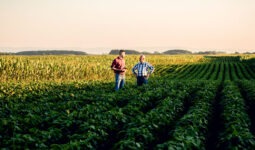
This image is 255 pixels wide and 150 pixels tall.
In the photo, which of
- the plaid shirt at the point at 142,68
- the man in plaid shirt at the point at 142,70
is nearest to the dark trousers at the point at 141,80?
the man in plaid shirt at the point at 142,70

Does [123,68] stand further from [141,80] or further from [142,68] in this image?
[141,80]

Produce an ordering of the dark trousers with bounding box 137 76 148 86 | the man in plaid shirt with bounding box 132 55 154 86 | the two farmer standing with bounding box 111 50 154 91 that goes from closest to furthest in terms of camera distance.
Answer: the two farmer standing with bounding box 111 50 154 91 → the man in plaid shirt with bounding box 132 55 154 86 → the dark trousers with bounding box 137 76 148 86

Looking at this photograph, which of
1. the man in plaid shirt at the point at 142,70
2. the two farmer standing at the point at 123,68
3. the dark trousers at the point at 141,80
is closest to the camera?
the two farmer standing at the point at 123,68

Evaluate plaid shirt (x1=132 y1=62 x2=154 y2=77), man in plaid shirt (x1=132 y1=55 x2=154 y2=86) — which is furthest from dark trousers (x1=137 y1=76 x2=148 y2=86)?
plaid shirt (x1=132 y1=62 x2=154 y2=77)

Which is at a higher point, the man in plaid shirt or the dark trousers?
the man in plaid shirt

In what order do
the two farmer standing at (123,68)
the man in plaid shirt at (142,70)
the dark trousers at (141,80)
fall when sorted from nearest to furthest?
the two farmer standing at (123,68)
the man in plaid shirt at (142,70)
the dark trousers at (141,80)

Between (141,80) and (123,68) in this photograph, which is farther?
(141,80)

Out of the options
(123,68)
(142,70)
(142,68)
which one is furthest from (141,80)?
(123,68)

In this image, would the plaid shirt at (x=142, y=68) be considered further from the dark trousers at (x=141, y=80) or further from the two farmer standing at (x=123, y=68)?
the dark trousers at (x=141, y=80)

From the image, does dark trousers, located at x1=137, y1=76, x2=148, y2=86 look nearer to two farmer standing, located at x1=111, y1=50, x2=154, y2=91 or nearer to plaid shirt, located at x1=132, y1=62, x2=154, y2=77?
two farmer standing, located at x1=111, y1=50, x2=154, y2=91

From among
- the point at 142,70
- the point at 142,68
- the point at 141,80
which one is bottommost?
the point at 141,80

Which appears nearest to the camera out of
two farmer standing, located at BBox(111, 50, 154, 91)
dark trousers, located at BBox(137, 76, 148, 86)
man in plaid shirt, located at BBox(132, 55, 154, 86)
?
two farmer standing, located at BBox(111, 50, 154, 91)

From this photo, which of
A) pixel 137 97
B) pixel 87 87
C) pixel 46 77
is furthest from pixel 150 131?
pixel 46 77

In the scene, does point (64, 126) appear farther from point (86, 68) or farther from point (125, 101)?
point (86, 68)
